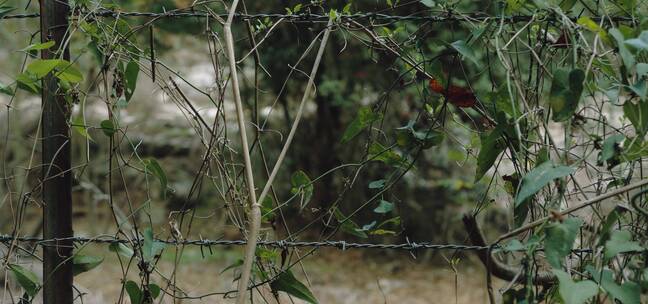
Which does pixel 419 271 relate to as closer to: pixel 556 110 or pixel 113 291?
pixel 113 291

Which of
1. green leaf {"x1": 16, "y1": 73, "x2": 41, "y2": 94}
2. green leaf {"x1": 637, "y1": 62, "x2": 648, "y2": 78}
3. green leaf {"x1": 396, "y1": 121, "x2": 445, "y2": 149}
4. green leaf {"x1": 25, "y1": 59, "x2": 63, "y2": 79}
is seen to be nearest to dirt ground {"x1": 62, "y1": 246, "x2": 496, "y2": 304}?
green leaf {"x1": 396, "y1": 121, "x2": 445, "y2": 149}

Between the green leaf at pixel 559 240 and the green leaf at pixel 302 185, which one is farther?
the green leaf at pixel 302 185

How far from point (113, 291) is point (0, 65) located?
10.4 ft

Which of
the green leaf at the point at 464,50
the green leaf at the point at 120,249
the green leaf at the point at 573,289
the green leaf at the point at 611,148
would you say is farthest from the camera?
the green leaf at the point at 120,249

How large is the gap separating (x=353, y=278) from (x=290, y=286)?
355cm

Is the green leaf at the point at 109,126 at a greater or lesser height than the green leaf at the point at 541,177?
greater

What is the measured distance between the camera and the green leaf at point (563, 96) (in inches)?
59.3

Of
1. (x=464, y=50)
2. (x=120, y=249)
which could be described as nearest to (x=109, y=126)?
(x=120, y=249)

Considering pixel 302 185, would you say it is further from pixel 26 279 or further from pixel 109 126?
pixel 26 279

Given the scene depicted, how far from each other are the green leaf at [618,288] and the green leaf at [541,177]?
0.21 meters

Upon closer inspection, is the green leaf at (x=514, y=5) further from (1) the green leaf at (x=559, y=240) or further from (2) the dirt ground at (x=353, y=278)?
(2) the dirt ground at (x=353, y=278)

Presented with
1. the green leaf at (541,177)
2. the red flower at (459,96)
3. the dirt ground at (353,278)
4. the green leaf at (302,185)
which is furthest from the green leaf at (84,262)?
the dirt ground at (353,278)

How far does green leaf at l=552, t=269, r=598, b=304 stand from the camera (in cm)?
136

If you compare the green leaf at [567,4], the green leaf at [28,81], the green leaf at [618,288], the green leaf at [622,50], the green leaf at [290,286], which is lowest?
the green leaf at [618,288]
